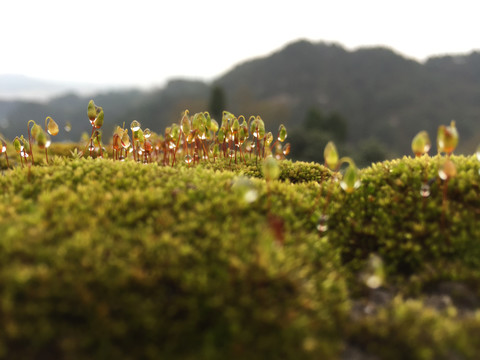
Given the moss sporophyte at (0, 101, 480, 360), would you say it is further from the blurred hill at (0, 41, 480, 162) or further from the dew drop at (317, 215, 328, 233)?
the blurred hill at (0, 41, 480, 162)

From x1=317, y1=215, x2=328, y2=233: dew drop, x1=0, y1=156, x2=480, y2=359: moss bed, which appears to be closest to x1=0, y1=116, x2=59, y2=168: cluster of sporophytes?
x1=0, y1=156, x2=480, y2=359: moss bed

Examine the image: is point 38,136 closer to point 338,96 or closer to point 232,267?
point 232,267

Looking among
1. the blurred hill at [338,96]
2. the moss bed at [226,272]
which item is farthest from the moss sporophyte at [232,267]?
the blurred hill at [338,96]

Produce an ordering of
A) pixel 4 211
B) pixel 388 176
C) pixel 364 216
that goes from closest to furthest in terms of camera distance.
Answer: pixel 4 211 → pixel 364 216 → pixel 388 176

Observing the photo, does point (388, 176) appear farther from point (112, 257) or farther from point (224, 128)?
point (112, 257)

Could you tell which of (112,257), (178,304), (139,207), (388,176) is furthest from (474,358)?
(139,207)

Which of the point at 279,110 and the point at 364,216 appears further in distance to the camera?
the point at 279,110
